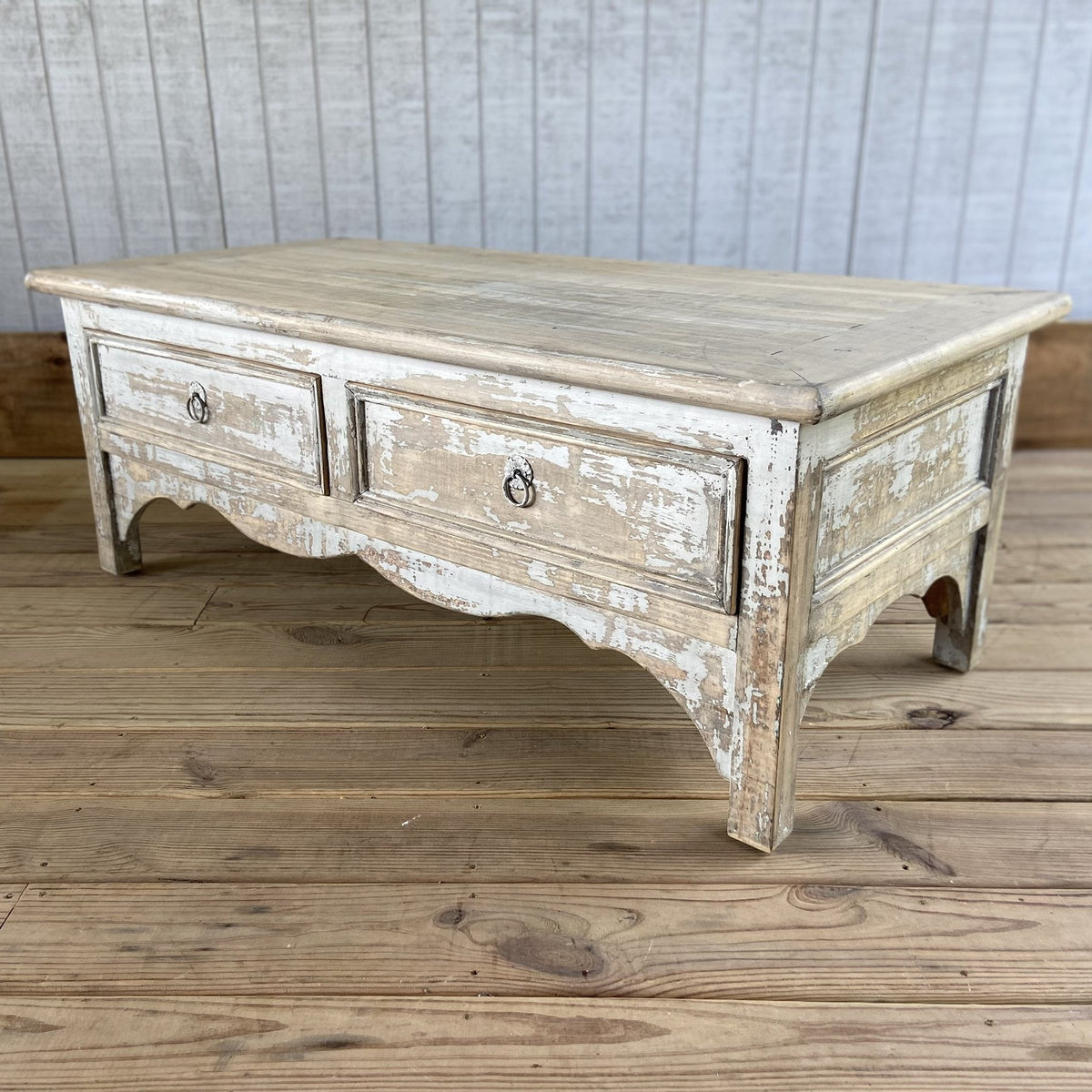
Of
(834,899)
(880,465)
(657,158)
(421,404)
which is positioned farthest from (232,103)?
(834,899)

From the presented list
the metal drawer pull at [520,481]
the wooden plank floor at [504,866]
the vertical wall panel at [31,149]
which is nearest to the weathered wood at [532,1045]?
the wooden plank floor at [504,866]

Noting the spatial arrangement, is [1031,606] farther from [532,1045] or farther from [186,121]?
[186,121]

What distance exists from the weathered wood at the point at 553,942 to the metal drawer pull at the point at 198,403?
0.65 m

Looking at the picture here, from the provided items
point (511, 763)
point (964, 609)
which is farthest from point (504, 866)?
point (964, 609)

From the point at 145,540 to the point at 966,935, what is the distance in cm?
152

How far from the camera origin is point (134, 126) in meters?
2.26

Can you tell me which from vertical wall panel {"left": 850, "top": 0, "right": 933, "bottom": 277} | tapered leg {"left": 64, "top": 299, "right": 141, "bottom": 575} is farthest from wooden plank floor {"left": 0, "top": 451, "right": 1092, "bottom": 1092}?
vertical wall panel {"left": 850, "top": 0, "right": 933, "bottom": 277}

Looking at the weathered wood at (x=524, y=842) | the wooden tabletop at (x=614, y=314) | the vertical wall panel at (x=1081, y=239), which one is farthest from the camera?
the vertical wall panel at (x=1081, y=239)

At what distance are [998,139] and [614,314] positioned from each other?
1461 mm

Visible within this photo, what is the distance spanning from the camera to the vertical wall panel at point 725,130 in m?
2.17

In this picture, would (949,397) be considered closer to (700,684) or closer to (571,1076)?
(700,684)

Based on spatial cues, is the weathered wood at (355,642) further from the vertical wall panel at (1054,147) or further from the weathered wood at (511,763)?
the vertical wall panel at (1054,147)

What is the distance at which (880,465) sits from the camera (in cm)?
109

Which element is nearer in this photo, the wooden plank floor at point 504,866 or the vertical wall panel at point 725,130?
Result: the wooden plank floor at point 504,866
